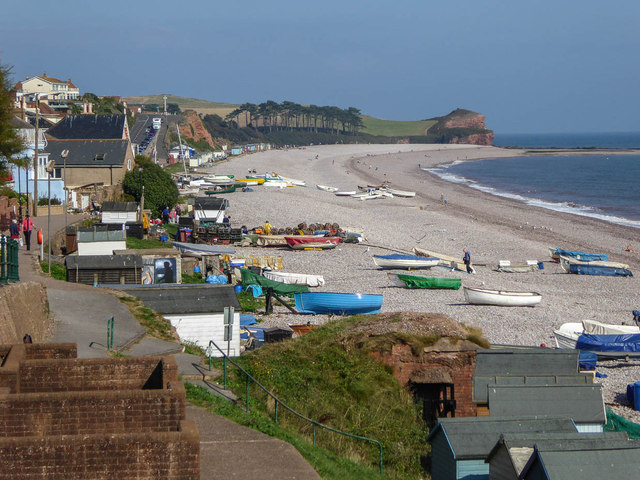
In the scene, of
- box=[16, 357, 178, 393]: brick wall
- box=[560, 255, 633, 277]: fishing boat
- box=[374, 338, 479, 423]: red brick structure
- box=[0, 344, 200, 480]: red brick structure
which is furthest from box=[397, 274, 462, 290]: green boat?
box=[16, 357, 178, 393]: brick wall

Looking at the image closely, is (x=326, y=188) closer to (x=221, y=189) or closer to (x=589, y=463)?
(x=221, y=189)

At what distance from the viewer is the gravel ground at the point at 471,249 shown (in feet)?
96.4

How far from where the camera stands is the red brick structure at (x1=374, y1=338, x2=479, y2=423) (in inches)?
615

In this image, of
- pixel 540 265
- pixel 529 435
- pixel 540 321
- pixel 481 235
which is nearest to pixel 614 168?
pixel 481 235

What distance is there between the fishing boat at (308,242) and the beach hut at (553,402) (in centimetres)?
2928

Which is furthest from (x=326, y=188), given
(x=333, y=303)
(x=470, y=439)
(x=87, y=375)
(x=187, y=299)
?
(x=87, y=375)

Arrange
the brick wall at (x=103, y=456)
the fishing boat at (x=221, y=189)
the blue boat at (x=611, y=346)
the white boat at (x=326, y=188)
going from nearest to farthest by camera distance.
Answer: the brick wall at (x=103, y=456) < the blue boat at (x=611, y=346) < the fishing boat at (x=221, y=189) < the white boat at (x=326, y=188)

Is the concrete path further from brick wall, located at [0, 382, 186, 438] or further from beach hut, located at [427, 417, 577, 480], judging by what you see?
beach hut, located at [427, 417, 577, 480]

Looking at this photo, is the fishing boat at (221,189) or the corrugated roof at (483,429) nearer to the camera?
the corrugated roof at (483,429)

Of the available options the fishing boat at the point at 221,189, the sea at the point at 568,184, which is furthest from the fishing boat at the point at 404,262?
the sea at the point at 568,184

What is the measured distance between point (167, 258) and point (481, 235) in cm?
3049

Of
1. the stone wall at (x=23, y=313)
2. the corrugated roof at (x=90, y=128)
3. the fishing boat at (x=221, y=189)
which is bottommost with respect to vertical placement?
the fishing boat at (x=221, y=189)

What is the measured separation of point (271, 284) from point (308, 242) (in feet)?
42.9

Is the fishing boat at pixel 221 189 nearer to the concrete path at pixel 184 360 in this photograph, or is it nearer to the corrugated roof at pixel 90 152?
the corrugated roof at pixel 90 152
